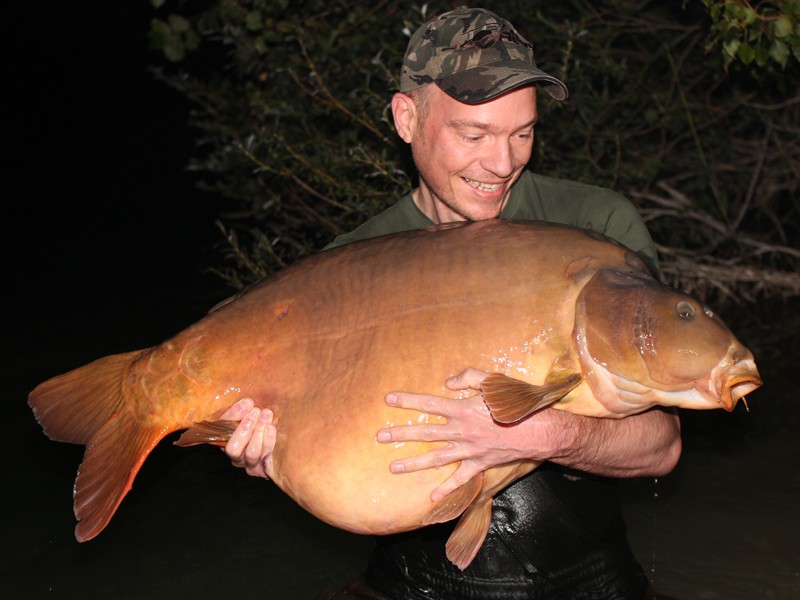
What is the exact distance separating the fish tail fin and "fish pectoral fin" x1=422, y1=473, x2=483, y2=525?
0.56 metres

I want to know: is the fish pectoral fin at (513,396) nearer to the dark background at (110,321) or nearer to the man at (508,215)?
the man at (508,215)

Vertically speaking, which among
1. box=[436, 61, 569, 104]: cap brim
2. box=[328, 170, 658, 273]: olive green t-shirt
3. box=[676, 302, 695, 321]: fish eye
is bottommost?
box=[328, 170, 658, 273]: olive green t-shirt

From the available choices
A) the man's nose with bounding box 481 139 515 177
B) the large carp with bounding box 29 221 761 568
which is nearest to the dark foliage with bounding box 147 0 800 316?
the man's nose with bounding box 481 139 515 177

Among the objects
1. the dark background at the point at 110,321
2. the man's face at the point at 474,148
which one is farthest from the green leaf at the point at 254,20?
the man's face at the point at 474,148

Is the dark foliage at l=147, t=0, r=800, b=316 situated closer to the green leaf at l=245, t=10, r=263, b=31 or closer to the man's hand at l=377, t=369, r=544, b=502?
the green leaf at l=245, t=10, r=263, b=31

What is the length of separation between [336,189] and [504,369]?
2.62 m

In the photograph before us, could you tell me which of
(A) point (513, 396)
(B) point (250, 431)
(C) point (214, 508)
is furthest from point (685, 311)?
(C) point (214, 508)

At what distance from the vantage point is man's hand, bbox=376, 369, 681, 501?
1.69m

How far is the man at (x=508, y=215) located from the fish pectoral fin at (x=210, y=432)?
0.64 meters

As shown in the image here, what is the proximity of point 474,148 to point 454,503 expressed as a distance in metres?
0.83

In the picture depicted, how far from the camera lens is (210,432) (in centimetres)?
178

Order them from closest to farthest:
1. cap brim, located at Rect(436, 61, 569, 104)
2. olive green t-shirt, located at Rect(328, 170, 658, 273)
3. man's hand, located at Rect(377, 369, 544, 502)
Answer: man's hand, located at Rect(377, 369, 544, 502) → cap brim, located at Rect(436, 61, 569, 104) → olive green t-shirt, located at Rect(328, 170, 658, 273)

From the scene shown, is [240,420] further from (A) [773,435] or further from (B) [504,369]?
(A) [773,435]

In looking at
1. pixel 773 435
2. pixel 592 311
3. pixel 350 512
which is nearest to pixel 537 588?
pixel 350 512
